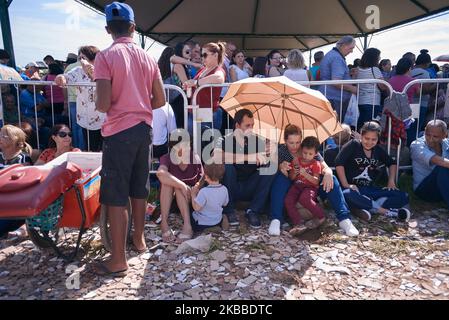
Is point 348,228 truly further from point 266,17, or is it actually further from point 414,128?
point 266,17

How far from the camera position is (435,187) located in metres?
4.49

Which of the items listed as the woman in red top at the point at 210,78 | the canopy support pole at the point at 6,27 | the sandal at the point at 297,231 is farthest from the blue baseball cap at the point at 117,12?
the canopy support pole at the point at 6,27

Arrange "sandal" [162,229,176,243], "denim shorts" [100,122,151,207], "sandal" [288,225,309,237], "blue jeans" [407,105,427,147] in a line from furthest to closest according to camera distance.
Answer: "blue jeans" [407,105,427,147]
"sandal" [288,225,309,237]
"sandal" [162,229,176,243]
"denim shorts" [100,122,151,207]

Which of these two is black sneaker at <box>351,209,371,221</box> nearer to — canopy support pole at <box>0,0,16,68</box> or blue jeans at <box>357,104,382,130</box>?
blue jeans at <box>357,104,382,130</box>

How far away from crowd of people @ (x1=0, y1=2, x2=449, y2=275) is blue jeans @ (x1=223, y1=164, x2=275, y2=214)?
12 millimetres

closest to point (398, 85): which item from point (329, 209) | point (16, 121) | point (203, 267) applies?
point (329, 209)

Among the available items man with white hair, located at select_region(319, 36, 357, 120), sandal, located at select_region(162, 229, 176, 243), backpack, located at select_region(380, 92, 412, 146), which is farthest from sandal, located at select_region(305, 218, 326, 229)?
man with white hair, located at select_region(319, 36, 357, 120)

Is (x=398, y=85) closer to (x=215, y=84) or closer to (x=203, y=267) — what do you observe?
(x=215, y=84)

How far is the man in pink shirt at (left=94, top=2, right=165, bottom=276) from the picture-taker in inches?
107

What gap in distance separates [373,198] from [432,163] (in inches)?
32.9

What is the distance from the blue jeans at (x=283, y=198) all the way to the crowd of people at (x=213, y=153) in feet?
0.04

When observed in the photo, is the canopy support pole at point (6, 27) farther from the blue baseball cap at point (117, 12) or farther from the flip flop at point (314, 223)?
the flip flop at point (314, 223)

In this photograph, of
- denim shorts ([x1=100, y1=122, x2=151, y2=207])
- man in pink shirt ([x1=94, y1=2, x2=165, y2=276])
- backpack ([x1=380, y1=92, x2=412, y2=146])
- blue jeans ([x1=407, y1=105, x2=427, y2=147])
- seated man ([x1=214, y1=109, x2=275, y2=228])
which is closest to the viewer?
man in pink shirt ([x1=94, y1=2, x2=165, y2=276])

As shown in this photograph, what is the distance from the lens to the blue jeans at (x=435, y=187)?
4305 mm
